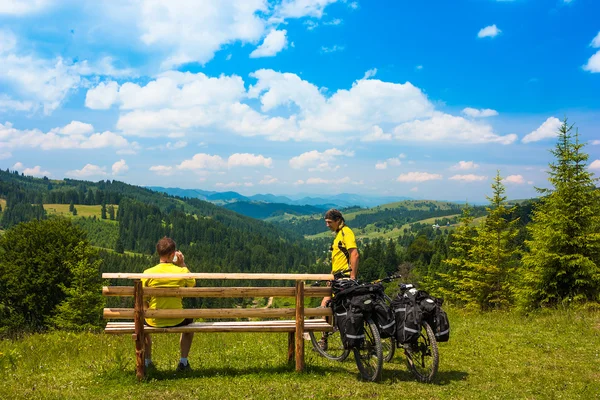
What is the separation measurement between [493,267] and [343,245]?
1915 centimetres

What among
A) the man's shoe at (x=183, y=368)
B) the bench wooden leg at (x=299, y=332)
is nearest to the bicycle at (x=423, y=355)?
the bench wooden leg at (x=299, y=332)

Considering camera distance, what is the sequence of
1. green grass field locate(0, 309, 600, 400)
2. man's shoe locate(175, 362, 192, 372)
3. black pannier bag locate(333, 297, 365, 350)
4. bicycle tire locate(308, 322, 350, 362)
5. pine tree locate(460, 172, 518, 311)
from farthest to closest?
pine tree locate(460, 172, 518, 311) < bicycle tire locate(308, 322, 350, 362) < man's shoe locate(175, 362, 192, 372) < black pannier bag locate(333, 297, 365, 350) < green grass field locate(0, 309, 600, 400)

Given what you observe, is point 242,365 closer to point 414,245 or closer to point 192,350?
point 192,350

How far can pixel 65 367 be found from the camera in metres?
8.16

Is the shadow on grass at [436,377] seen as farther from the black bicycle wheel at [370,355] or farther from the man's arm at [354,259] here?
the man's arm at [354,259]

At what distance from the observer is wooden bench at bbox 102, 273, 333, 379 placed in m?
6.99

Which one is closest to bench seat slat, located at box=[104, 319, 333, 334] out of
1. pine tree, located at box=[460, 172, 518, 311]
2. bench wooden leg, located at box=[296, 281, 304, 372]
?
bench wooden leg, located at box=[296, 281, 304, 372]

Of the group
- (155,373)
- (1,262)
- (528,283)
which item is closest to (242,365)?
(155,373)

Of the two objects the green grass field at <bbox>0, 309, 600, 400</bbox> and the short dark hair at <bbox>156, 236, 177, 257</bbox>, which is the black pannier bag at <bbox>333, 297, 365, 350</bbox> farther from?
the short dark hair at <bbox>156, 236, 177, 257</bbox>

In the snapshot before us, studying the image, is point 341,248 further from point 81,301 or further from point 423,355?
point 81,301

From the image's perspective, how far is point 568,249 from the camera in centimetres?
1856

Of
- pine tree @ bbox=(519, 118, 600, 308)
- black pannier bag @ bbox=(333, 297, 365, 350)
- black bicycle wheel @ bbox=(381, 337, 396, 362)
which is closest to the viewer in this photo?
black pannier bag @ bbox=(333, 297, 365, 350)

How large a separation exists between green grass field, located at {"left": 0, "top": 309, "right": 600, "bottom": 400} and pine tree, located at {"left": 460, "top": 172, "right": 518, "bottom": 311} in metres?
14.1

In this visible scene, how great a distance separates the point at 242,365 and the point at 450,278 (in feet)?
77.5
